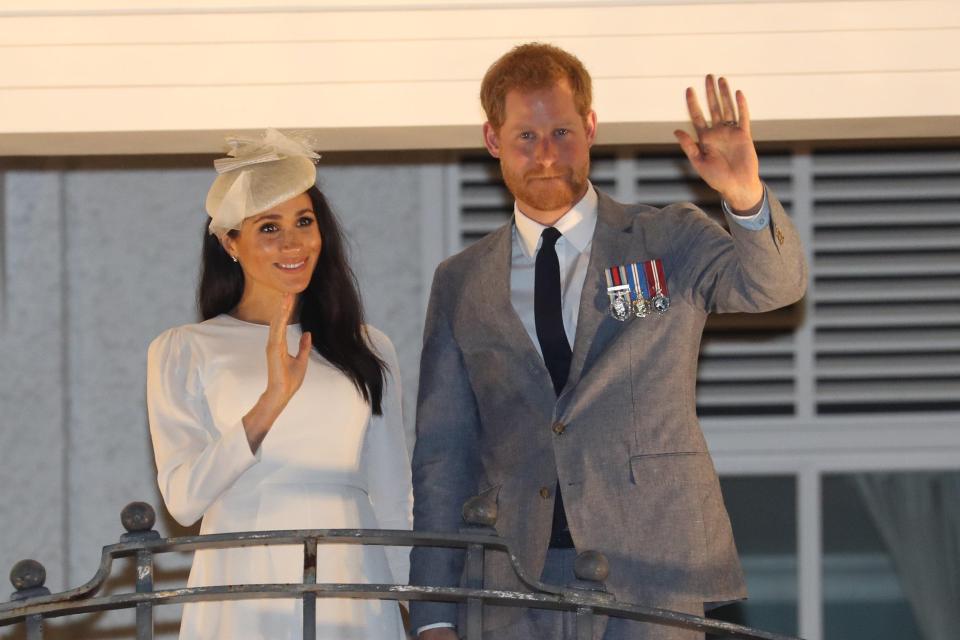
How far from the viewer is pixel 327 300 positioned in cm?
338

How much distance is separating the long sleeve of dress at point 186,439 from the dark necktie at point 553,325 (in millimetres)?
640

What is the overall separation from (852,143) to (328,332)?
A: 8.81 feet

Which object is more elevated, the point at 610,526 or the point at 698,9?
the point at 698,9

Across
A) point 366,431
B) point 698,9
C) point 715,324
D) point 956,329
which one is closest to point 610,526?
point 366,431

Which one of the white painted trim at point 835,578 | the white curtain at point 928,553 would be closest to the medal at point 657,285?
the white painted trim at point 835,578

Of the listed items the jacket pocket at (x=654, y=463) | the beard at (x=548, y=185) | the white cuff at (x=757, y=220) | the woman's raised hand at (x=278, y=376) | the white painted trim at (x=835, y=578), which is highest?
the beard at (x=548, y=185)

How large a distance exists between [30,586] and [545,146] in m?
1.36

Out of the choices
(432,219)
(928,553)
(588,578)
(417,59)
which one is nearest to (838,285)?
(928,553)

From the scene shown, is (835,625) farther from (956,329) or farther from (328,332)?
(328,332)

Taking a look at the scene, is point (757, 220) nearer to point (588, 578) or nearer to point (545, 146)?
point (545, 146)

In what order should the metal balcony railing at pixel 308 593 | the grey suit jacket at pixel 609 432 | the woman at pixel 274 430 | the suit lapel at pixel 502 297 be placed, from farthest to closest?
the woman at pixel 274 430, the suit lapel at pixel 502 297, the grey suit jacket at pixel 609 432, the metal balcony railing at pixel 308 593

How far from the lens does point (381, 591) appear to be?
7.04 ft

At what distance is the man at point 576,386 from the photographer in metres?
2.94

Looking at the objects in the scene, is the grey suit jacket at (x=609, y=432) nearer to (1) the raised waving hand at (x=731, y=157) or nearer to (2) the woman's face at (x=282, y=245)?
(1) the raised waving hand at (x=731, y=157)
